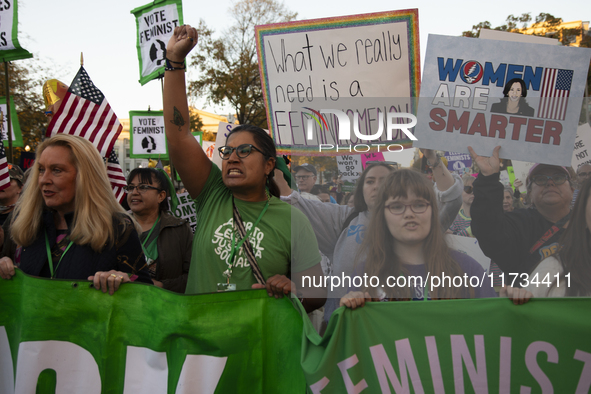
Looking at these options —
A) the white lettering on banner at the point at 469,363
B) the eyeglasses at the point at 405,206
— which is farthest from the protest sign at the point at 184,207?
the white lettering on banner at the point at 469,363

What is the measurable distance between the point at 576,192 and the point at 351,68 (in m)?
1.22

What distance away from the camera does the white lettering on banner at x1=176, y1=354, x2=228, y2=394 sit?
6.86 ft

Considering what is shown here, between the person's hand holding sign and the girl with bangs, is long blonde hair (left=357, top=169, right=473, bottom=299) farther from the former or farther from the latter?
the person's hand holding sign

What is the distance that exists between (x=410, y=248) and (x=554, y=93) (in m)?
0.87

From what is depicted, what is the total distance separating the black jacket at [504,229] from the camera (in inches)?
75.4

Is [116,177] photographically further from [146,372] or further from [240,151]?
[146,372]

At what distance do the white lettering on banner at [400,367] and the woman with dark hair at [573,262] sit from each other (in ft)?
1.84

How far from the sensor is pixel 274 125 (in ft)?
9.89

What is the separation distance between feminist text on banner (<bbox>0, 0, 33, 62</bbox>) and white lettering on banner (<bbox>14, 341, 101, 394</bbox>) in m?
Result: 3.92

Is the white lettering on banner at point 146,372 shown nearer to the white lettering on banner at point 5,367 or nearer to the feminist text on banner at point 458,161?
the white lettering on banner at point 5,367

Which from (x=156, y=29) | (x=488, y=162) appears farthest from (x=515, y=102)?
(x=156, y=29)

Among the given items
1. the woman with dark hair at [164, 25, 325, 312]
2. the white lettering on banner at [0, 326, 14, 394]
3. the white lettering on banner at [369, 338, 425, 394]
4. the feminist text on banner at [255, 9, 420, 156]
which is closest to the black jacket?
the feminist text on banner at [255, 9, 420, 156]

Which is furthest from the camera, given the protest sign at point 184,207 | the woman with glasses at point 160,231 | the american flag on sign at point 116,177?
the protest sign at point 184,207

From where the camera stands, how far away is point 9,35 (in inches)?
197
